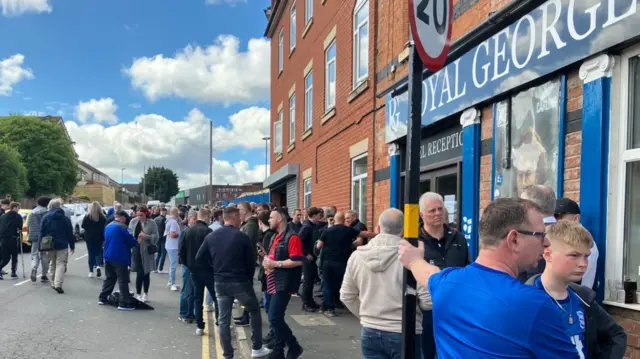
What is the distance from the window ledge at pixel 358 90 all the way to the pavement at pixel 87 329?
5239 millimetres

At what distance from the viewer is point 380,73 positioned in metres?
9.08

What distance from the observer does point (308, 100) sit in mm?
15492

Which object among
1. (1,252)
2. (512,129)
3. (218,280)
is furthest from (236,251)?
(1,252)

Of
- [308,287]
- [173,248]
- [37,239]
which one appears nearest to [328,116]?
[173,248]

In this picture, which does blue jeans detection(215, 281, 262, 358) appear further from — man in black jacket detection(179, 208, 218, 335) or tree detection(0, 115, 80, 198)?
tree detection(0, 115, 80, 198)

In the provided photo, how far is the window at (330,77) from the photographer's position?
12.5 meters

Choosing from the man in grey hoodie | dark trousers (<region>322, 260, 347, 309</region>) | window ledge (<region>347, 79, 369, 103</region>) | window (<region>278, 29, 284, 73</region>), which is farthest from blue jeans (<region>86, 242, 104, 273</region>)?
window (<region>278, 29, 284, 73</region>)

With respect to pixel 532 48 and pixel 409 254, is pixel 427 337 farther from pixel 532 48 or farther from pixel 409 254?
pixel 532 48

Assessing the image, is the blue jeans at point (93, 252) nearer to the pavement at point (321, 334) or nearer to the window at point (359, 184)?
the pavement at point (321, 334)

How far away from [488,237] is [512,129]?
3.77 m

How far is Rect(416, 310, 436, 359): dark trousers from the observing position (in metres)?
3.80

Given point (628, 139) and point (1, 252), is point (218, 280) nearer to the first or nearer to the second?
point (628, 139)

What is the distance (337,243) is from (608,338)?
5.80m

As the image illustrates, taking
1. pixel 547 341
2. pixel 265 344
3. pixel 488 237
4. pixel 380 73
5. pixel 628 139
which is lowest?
pixel 265 344
